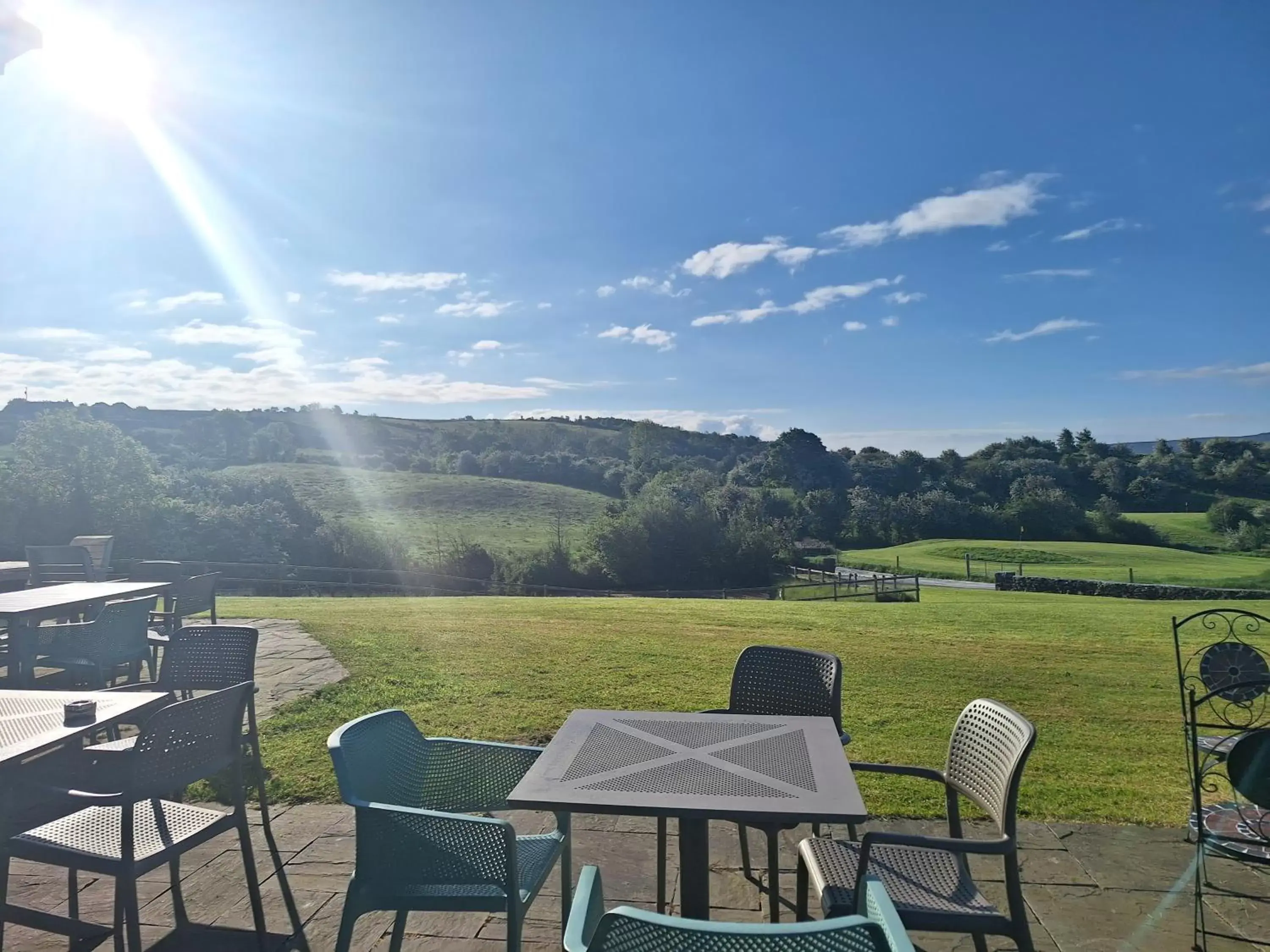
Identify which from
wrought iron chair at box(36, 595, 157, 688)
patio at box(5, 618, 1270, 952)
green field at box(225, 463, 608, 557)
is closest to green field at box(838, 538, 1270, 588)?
green field at box(225, 463, 608, 557)

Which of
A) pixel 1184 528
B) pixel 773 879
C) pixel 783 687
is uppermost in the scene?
pixel 783 687

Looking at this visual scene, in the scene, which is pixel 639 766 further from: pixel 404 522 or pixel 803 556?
pixel 803 556

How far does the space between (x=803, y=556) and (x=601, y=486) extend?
17888 mm

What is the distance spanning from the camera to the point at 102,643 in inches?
172

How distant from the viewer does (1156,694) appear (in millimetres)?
7086

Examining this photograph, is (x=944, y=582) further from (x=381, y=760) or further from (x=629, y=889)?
(x=381, y=760)

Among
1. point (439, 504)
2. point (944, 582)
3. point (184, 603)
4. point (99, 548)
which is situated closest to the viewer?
Answer: point (184, 603)

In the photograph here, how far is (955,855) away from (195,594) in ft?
18.8

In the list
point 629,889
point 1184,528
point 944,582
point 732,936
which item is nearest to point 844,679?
point 629,889

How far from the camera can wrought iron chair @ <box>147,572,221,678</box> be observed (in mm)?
5914

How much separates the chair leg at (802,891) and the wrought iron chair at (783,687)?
666 mm

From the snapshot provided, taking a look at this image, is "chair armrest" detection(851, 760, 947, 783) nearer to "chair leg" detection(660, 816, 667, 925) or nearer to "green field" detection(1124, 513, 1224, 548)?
"chair leg" detection(660, 816, 667, 925)

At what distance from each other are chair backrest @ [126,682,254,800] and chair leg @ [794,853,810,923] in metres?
1.81

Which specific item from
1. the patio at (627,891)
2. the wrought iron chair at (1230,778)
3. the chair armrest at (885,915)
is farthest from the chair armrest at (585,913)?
the wrought iron chair at (1230,778)
